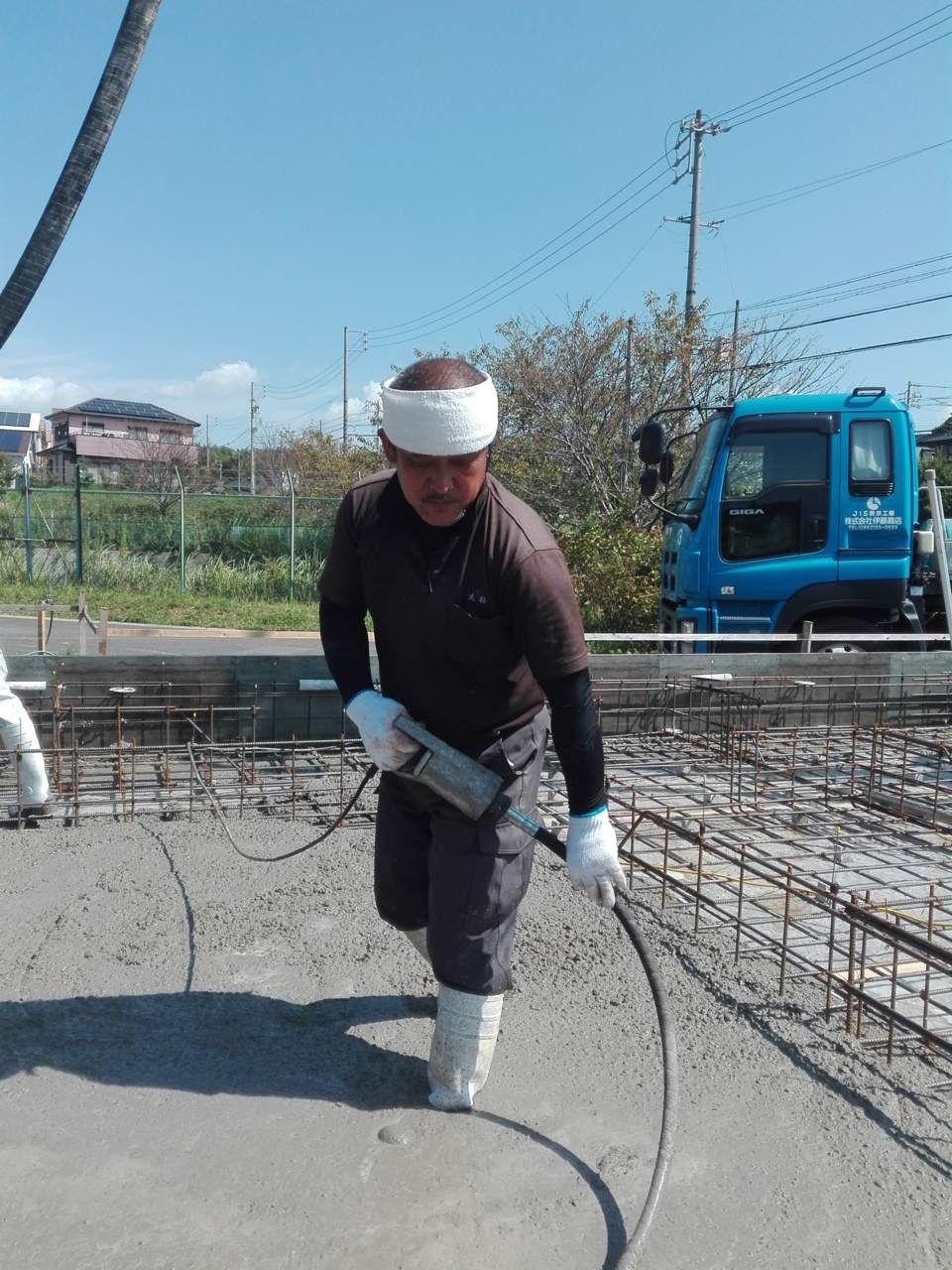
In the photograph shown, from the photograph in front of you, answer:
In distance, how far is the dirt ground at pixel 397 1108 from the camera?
2045 mm

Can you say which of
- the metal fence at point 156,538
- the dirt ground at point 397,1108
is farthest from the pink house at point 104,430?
the dirt ground at point 397,1108

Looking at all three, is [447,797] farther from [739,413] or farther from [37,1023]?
[739,413]

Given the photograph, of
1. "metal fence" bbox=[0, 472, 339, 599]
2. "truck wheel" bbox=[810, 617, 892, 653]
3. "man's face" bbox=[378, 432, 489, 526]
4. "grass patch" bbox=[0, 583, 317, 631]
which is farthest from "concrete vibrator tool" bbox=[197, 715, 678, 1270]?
"metal fence" bbox=[0, 472, 339, 599]

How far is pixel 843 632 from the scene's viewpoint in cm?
833

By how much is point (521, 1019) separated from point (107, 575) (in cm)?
1739

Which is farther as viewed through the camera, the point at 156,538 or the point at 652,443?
the point at 156,538

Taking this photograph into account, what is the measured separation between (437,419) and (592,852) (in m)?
1.07

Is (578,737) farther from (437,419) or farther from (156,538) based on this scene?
(156,538)

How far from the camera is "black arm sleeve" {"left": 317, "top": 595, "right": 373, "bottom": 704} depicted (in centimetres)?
271

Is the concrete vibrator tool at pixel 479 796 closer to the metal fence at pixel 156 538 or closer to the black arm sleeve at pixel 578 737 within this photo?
the black arm sleeve at pixel 578 737

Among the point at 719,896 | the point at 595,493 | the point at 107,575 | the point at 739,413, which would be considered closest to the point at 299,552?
the point at 107,575

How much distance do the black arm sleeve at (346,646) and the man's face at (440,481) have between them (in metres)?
0.48

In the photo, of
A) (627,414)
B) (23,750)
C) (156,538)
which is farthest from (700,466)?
A: (156,538)

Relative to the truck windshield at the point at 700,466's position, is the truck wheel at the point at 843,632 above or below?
below
